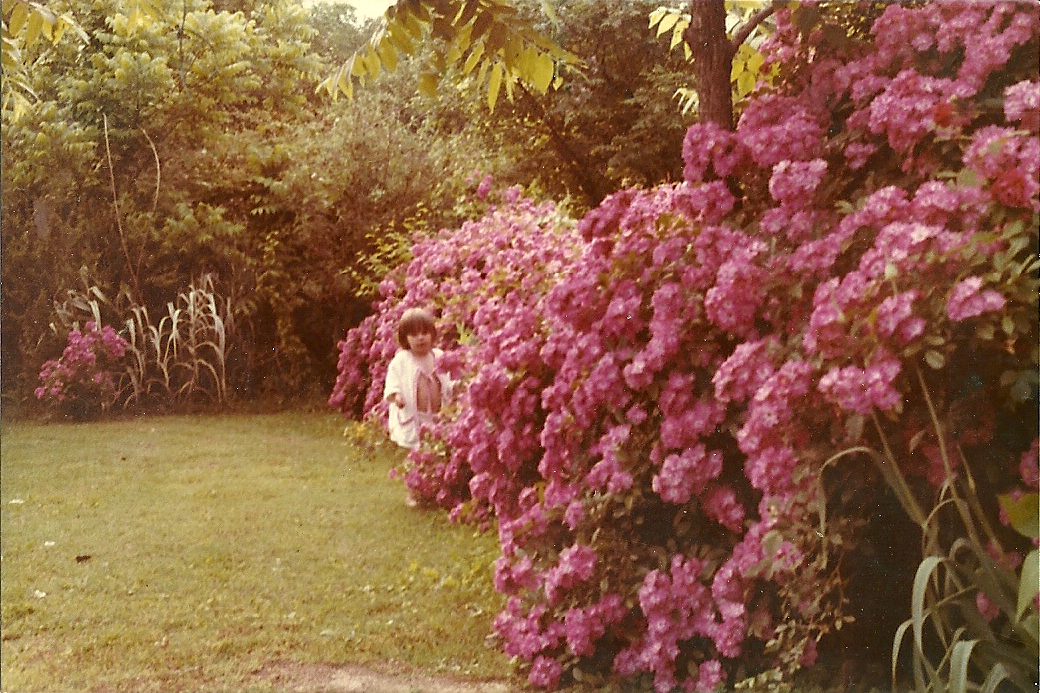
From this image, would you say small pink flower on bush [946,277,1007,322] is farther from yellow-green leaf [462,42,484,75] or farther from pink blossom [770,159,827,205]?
yellow-green leaf [462,42,484,75]

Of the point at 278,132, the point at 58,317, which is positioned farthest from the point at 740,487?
the point at 58,317

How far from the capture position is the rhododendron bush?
2.17 m

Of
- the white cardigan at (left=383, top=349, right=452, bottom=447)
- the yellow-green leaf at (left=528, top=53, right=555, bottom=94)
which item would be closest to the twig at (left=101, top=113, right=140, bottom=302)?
Result: the white cardigan at (left=383, top=349, right=452, bottom=447)

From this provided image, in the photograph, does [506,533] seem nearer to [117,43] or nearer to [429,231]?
[429,231]

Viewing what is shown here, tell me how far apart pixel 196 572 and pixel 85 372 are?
0.64m

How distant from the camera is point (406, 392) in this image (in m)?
3.81

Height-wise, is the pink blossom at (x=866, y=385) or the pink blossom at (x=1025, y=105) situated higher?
the pink blossom at (x=1025, y=105)

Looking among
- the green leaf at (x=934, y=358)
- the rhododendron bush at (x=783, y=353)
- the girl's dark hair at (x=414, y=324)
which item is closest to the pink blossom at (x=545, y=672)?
the rhododendron bush at (x=783, y=353)

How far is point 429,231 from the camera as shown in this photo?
3600 millimetres

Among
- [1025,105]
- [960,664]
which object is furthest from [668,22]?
[960,664]

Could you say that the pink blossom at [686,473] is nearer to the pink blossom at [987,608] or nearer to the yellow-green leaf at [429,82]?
the pink blossom at [987,608]

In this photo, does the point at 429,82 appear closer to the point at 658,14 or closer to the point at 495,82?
the point at 495,82

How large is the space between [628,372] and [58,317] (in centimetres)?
161

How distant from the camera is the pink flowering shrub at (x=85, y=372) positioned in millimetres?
2629
